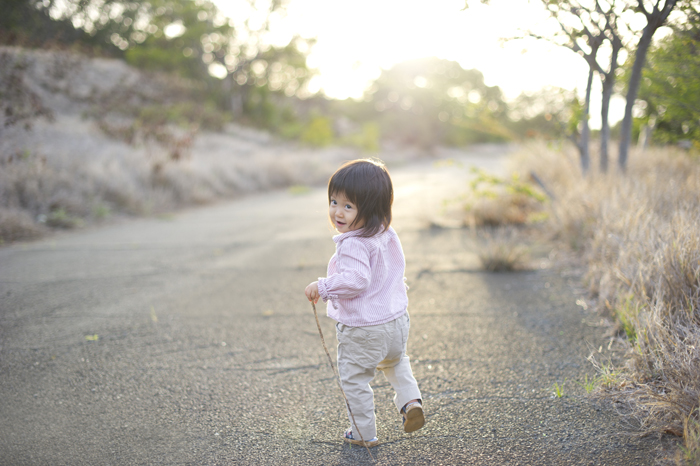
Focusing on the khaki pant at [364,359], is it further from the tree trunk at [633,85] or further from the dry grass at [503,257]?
the tree trunk at [633,85]

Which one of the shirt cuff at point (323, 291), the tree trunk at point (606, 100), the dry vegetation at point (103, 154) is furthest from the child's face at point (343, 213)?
the dry vegetation at point (103, 154)

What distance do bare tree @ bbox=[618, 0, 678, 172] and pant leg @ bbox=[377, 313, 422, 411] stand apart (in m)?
3.38

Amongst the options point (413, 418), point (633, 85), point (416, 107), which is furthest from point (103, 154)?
point (416, 107)

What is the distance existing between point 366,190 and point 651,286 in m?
1.85

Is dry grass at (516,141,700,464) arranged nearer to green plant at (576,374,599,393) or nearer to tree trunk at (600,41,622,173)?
green plant at (576,374,599,393)

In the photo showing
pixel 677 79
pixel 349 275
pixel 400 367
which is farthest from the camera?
pixel 677 79

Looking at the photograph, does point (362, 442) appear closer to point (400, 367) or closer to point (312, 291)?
point (400, 367)

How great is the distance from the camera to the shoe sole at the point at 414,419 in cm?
184

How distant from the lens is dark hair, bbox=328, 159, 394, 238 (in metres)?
1.82

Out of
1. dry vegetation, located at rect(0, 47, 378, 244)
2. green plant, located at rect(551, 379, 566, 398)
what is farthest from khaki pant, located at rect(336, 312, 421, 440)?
dry vegetation, located at rect(0, 47, 378, 244)

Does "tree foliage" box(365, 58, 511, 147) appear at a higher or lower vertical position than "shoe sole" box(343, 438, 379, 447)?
higher

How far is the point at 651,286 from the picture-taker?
8.14 ft

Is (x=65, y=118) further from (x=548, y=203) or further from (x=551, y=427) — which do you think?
(x=551, y=427)

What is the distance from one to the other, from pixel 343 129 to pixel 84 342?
3439 centimetres
